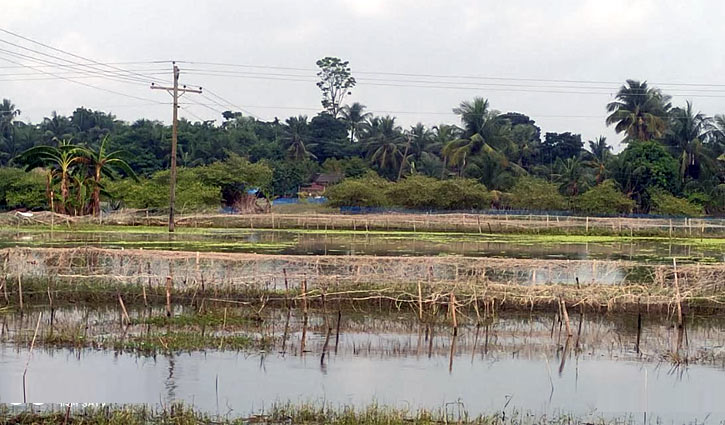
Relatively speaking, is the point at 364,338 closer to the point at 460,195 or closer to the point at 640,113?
the point at 460,195

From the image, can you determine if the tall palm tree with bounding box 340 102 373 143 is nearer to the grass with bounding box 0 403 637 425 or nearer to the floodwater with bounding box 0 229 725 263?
the floodwater with bounding box 0 229 725 263

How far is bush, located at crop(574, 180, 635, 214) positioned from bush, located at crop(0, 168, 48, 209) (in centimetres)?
3075

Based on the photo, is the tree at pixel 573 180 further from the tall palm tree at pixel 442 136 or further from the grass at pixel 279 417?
the grass at pixel 279 417

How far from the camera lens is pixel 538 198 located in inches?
2040

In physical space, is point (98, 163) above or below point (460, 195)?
above

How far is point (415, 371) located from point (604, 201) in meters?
40.0

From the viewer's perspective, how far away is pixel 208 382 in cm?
1162

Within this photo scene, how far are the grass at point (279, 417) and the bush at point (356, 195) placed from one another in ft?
137

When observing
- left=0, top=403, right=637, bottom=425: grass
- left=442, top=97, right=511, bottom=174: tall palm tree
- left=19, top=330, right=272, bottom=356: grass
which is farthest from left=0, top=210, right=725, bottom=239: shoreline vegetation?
left=0, top=403, right=637, bottom=425: grass

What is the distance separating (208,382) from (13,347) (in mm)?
3786

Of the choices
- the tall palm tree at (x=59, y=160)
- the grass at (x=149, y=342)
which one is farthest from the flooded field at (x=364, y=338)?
the tall palm tree at (x=59, y=160)

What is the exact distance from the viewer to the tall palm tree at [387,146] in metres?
66.9

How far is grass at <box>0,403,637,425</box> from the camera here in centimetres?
907

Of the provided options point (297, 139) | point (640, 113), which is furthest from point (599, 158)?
point (297, 139)
